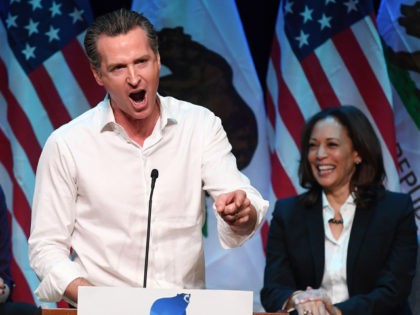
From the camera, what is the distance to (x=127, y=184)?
2223 millimetres

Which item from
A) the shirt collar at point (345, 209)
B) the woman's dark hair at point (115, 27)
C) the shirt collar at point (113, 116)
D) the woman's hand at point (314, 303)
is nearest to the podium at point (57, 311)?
the shirt collar at point (113, 116)

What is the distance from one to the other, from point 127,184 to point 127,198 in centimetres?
4

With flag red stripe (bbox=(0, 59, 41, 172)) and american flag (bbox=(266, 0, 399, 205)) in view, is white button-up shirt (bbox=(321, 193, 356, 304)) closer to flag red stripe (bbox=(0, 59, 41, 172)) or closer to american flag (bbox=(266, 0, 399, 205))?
american flag (bbox=(266, 0, 399, 205))

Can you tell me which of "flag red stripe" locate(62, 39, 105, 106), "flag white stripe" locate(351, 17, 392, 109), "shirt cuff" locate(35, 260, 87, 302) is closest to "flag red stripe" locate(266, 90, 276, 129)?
"flag white stripe" locate(351, 17, 392, 109)

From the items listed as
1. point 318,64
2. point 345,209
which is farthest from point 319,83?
point 345,209

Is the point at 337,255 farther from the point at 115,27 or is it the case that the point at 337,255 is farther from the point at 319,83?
the point at 115,27

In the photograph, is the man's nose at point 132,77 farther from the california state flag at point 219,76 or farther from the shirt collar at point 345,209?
→ the california state flag at point 219,76

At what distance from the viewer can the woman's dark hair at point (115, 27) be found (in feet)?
7.22

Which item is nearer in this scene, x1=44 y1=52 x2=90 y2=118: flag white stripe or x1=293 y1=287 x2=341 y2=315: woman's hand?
x1=293 y1=287 x2=341 y2=315: woman's hand

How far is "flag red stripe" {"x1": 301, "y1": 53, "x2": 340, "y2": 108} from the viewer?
13.9 ft

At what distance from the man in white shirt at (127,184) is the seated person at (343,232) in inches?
40.0

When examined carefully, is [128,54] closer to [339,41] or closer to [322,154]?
[322,154]

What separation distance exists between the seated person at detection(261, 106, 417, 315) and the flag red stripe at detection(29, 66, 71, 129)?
1.39 meters

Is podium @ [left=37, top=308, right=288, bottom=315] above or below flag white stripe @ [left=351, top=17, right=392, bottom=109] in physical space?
below
